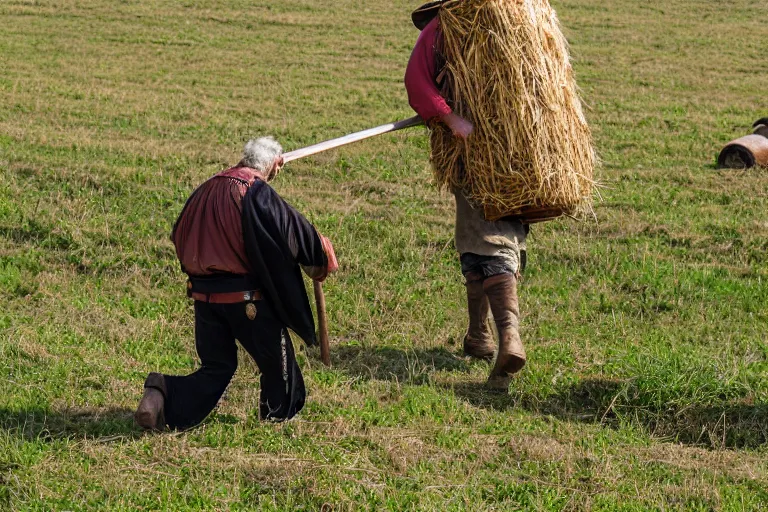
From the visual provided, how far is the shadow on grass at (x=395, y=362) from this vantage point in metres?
6.58

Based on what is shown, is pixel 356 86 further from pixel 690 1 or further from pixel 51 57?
pixel 690 1

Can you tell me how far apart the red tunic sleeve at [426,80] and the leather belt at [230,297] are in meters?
1.69

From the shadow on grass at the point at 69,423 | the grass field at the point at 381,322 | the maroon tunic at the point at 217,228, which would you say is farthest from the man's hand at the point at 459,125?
the shadow on grass at the point at 69,423

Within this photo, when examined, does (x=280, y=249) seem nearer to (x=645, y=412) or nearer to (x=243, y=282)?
(x=243, y=282)

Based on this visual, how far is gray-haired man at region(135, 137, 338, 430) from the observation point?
5.25 meters

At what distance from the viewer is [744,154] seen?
1178cm

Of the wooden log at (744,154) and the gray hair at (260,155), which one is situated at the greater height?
the gray hair at (260,155)

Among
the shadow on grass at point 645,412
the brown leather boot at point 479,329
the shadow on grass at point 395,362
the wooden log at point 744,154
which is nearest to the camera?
the shadow on grass at point 645,412

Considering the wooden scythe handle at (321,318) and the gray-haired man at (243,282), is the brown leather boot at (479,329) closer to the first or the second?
the wooden scythe handle at (321,318)

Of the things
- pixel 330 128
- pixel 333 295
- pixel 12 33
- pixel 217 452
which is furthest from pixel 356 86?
pixel 217 452

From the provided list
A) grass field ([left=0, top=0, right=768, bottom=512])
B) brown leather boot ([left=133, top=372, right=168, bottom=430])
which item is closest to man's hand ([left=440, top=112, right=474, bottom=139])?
grass field ([left=0, top=0, right=768, bottom=512])

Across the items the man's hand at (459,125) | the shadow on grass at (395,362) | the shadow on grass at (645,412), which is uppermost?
the man's hand at (459,125)

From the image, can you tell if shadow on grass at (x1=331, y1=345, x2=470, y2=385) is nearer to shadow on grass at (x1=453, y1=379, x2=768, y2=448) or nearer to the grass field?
the grass field

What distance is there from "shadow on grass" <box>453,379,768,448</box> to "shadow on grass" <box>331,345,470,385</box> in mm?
365
